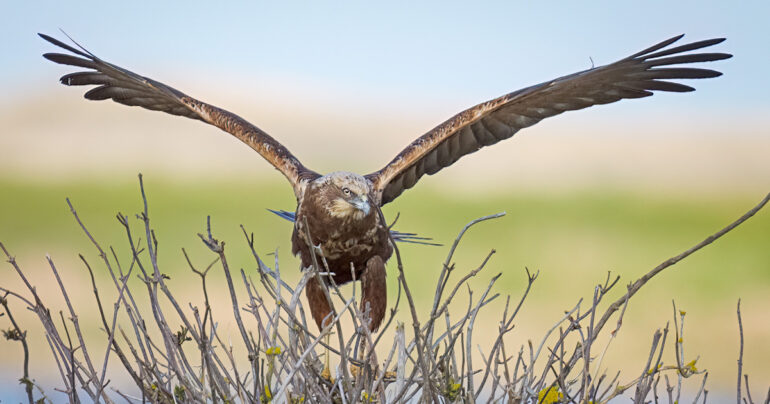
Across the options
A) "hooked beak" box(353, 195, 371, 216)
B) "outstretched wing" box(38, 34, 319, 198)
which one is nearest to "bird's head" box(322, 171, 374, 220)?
"hooked beak" box(353, 195, 371, 216)

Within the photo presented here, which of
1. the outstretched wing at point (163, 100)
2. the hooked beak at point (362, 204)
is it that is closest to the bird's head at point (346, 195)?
the hooked beak at point (362, 204)

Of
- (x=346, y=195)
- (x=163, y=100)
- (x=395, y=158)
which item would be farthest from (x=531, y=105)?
(x=163, y=100)

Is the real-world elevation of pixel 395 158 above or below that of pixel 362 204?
above

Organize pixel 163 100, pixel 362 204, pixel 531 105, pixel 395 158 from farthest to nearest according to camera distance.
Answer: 1. pixel 163 100
2. pixel 531 105
3. pixel 395 158
4. pixel 362 204

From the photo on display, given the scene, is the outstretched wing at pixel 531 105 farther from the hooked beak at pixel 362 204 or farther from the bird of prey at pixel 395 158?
the hooked beak at pixel 362 204

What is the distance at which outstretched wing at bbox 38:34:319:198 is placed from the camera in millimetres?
5059

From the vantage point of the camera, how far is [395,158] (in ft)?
16.1

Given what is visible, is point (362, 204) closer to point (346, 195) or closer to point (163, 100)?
point (346, 195)

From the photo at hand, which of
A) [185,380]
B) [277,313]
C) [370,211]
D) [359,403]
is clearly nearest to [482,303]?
[359,403]

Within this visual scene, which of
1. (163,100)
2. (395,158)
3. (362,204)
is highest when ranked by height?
(163,100)

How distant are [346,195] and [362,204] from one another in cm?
14

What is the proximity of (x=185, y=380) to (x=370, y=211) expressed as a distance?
1.91m

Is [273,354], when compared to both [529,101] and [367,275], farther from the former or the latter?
[529,101]

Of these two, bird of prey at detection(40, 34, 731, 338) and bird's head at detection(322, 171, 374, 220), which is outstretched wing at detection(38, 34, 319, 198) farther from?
bird's head at detection(322, 171, 374, 220)
